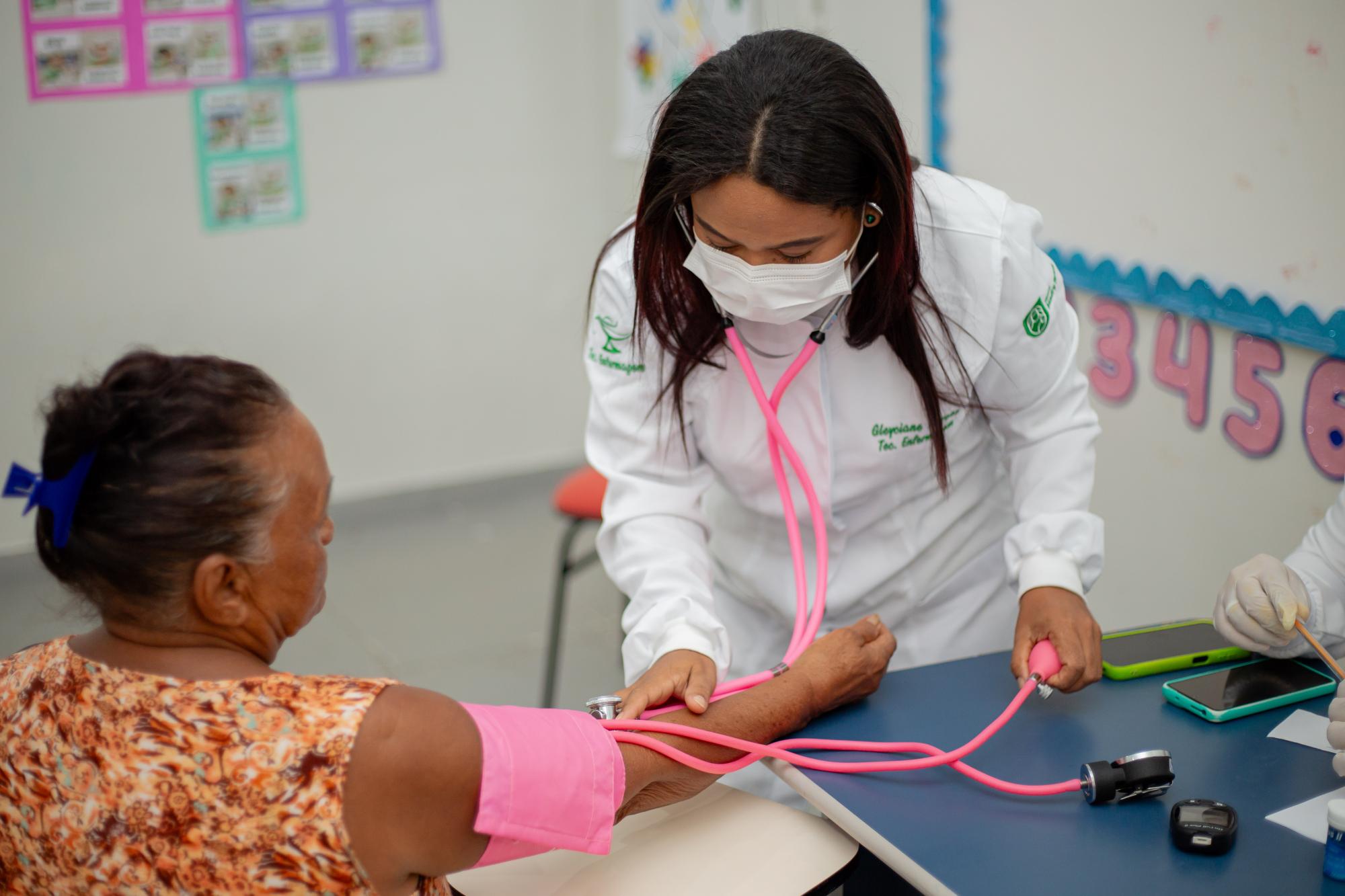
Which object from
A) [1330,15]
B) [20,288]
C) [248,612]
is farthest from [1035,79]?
[20,288]

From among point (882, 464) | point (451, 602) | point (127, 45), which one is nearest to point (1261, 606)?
point (882, 464)

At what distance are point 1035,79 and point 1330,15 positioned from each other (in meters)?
0.73

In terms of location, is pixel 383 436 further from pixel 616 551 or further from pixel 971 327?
pixel 971 327

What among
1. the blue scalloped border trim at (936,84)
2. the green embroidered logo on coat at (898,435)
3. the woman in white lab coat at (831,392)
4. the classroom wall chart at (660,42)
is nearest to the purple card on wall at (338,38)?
the classroom wall chart at (660,42)

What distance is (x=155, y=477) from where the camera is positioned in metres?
0.88

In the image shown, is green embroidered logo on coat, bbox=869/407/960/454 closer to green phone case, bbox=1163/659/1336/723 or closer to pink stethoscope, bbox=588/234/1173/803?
pink stethoscope, bbox=588/234/1173/803

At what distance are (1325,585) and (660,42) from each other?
9.65 feet

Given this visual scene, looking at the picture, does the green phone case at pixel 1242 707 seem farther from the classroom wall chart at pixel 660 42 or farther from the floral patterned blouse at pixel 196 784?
the classroom wall chart at pixel 660 42

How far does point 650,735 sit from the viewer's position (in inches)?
45.1

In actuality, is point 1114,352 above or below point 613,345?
below

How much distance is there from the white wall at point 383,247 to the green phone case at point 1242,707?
7.14ft

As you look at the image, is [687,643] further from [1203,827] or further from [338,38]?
[338,38]

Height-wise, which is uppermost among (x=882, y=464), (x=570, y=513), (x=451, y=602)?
(x=882, y=464)

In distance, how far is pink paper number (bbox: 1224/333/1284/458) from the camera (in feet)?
6.81
